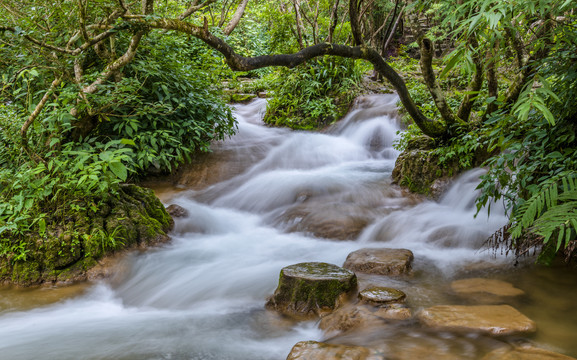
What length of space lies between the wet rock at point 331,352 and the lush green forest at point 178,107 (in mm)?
1186

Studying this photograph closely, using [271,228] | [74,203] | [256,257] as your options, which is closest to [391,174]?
[271,228]

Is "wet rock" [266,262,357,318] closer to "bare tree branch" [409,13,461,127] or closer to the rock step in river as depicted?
the rock step in river

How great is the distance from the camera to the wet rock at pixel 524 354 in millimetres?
2268

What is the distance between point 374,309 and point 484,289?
963 millimetres

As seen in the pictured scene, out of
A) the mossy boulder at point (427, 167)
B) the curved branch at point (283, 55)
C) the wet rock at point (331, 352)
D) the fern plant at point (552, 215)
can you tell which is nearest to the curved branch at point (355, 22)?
the curved branch at point (283, 55)

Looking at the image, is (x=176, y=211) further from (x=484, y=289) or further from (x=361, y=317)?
(x=484, y=289)

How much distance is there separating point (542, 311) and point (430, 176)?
300 centimetres

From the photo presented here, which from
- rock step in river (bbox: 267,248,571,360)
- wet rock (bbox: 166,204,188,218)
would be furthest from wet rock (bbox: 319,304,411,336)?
wet rock (bbox: 166,204,188,218)

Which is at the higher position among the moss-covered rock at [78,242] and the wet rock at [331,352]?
the moss-covered rock at [78,242]

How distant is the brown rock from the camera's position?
10.6 ft

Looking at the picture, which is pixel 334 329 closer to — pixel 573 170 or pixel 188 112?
pixel 573 170

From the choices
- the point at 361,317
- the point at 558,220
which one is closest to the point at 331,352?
the point at 361,317

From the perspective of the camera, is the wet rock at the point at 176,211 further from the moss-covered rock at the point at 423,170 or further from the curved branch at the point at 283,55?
the moss-covered rock at the point at 423,170

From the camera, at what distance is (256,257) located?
4.75 metres
